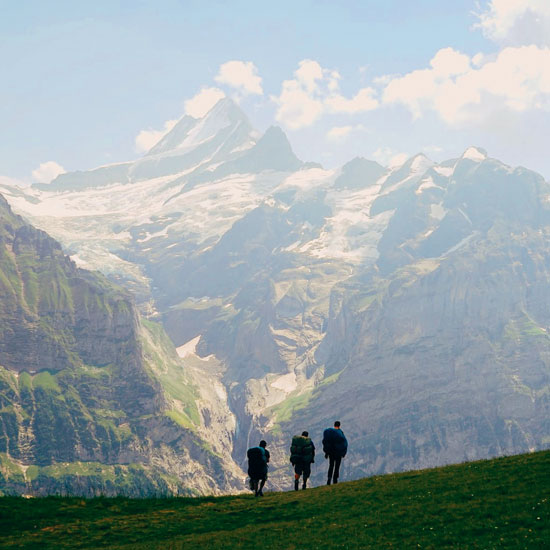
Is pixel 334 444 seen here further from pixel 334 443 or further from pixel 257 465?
pixel 257 465

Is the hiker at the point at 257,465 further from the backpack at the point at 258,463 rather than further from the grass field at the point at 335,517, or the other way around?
the grass field at the point at 335,517

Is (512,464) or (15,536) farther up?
(512,464)

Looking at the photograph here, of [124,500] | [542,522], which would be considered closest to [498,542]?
[542,522]

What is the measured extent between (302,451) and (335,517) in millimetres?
12332

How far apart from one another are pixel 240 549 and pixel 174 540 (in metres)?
5.53

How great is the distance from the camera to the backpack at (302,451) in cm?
4847

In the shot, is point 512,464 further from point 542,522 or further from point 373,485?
point 542,522

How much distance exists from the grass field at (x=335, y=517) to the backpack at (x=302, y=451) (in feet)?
9.19

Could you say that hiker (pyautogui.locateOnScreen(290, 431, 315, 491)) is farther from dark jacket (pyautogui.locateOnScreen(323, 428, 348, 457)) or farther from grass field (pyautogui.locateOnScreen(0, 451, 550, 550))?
grass field (pyautogui.locateOnScreen(0, 451, 550, 550))

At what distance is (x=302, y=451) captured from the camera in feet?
159

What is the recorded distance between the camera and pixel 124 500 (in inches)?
1924

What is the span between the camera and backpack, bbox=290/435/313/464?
48469mm

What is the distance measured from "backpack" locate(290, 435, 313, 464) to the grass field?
280cm

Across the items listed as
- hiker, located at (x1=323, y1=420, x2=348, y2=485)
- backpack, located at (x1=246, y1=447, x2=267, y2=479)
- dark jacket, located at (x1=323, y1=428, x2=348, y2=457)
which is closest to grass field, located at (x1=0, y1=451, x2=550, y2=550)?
backpack, located at (x1=246, y1=447, x2=267, y2=479)
